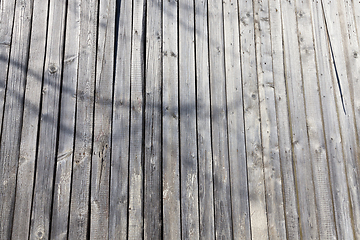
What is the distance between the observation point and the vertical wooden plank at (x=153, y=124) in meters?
1.97

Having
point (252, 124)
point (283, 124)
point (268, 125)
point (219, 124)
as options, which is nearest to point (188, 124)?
point (219, 124)

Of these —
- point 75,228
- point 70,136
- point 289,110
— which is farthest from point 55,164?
point 289,110

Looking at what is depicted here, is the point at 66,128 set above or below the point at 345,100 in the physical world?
below

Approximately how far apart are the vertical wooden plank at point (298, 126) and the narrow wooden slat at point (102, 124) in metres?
1.48

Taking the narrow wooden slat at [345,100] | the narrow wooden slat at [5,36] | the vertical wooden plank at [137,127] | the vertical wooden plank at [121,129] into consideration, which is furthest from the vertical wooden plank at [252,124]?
the narrow wooden slat at [5,36]

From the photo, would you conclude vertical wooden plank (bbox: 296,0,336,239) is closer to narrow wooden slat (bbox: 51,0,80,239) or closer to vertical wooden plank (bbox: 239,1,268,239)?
vertical wooden plank (bbox: 239,1,268,239)

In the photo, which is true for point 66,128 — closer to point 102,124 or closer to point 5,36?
point 102,124

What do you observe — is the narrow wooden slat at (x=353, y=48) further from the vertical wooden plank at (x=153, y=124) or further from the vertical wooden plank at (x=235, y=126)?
the vertical wooden plank at (x=153, y=124)

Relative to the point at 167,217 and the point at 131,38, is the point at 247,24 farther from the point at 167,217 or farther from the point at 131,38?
the point at 167,217

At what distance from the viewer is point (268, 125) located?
2.17 meters

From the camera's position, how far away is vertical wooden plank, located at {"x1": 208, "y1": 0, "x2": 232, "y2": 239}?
6.56 feet

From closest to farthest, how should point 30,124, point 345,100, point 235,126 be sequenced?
point 30,124 < point 235,126 < point 345,100

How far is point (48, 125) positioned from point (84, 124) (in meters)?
0.27

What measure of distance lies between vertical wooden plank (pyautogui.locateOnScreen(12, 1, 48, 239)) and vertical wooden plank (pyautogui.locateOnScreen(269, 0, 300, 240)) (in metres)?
1.92
